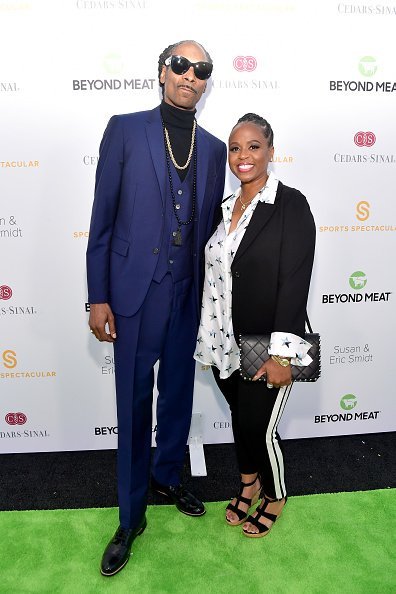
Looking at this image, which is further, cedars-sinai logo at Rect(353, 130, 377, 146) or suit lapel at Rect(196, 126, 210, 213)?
cedars-sinai logo at Rect(353, 130, 377, 146)

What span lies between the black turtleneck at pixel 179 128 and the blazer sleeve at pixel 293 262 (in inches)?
19.3

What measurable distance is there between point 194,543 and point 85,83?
2473 millimetres

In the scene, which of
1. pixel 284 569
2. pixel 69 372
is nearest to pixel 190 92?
pixel 69 372

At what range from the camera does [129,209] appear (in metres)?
1.94

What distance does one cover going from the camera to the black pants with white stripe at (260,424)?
2033 millimetres

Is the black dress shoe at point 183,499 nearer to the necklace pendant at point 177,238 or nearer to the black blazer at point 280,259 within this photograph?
the black blazer at point 280,259

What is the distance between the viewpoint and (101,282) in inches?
78.3

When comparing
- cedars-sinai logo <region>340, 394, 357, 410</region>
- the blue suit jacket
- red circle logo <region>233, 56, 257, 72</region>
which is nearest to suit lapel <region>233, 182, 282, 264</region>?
the blue suit jacket

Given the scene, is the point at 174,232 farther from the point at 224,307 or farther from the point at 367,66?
the point at 367,66

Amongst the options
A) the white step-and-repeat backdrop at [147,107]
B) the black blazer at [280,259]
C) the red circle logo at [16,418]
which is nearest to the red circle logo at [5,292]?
the white step-and-repeat backdrop at [147,107]

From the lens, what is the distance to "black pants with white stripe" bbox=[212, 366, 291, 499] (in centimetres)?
203

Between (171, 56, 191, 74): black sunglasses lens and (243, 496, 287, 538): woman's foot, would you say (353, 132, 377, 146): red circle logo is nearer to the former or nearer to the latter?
(171, 56, 191, 74): black sunglasses lens

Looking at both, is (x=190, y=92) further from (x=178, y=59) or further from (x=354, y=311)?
(x=354, y=311)

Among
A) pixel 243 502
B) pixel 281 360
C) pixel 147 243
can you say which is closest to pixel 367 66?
pixel 147 243
